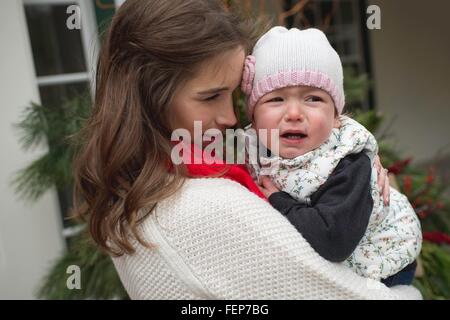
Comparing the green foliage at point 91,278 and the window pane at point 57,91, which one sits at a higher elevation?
the window pane at point 57,91

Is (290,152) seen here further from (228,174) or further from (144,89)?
(144,89)

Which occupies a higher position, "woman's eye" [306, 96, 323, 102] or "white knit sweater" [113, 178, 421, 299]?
"woman's eye" [306, 96, 323, 102]

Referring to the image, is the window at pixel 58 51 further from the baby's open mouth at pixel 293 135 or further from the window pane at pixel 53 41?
the baby's open mouth at pixel 293 135

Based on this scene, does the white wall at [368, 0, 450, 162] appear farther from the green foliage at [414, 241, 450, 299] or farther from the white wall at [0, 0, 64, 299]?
the white wall at [0, 0, 64, 299]

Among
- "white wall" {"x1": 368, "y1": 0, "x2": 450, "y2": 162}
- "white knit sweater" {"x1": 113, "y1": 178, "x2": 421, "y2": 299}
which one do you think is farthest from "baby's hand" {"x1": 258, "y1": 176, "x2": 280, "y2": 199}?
"white wall" {"x1": 368, "y1": 0, "x2": 450, "y2": 162}


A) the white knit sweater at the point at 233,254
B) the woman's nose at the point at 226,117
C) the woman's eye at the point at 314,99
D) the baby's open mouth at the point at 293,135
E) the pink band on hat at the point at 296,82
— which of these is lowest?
the white knit sweater at the point at 233,254

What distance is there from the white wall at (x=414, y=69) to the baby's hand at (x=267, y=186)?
3.94m

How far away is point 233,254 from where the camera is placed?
1034mm

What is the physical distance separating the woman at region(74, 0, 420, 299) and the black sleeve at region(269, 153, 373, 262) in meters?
0.03

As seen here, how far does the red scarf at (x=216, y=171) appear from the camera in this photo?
3.69ft

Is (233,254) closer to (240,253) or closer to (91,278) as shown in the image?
(240,253)

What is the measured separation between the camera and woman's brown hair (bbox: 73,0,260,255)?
1.07 metres

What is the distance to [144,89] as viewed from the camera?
1121mm

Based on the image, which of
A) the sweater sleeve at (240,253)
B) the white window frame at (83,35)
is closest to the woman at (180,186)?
the sweater sleeve at (240,253)
